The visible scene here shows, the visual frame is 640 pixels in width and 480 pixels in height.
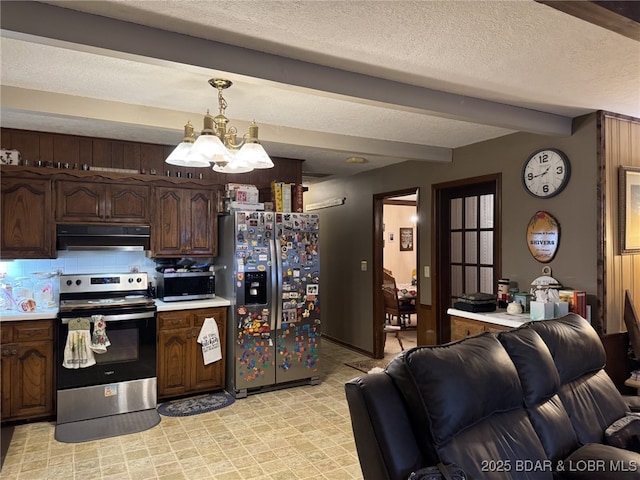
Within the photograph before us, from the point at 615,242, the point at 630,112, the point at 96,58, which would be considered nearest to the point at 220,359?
the point at 96,58

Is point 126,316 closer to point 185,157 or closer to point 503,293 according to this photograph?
point 185,157

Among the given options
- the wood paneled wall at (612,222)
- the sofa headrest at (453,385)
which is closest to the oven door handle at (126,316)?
the sofa headrest at (453,385)

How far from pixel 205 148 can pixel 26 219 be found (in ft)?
7.54

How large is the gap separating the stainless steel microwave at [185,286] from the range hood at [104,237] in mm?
368

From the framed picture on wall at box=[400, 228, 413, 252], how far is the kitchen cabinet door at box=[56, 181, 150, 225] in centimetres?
573

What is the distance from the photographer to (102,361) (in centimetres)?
370

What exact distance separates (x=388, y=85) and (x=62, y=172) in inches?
113

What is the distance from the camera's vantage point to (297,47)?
2.19 meters

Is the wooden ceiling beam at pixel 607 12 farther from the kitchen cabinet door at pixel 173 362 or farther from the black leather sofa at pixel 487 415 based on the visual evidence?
the kitchen cabinet door at pixel 173 362

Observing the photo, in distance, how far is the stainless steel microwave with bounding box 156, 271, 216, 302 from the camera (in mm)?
4105

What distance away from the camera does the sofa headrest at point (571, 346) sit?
2166 mm

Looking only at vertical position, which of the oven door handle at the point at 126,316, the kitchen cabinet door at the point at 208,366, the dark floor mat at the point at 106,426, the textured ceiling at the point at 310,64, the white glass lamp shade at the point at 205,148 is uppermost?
the textured ceiling at the point at 310,64

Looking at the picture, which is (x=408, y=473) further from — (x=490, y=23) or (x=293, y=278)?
(x=293, y=278)

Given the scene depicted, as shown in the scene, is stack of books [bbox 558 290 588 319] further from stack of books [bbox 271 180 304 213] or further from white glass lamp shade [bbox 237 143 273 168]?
stack of books [bbox 271 180 304 213]
